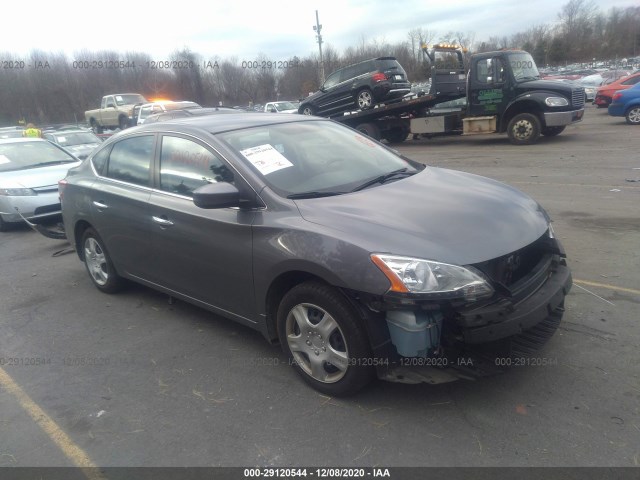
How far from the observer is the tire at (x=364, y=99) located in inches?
679

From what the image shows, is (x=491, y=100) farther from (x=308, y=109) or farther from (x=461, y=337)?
(x=461, y=337)

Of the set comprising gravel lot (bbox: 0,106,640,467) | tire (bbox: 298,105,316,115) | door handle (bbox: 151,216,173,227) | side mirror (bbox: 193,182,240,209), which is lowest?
gravel lot (bbox: 0,106,640,467)

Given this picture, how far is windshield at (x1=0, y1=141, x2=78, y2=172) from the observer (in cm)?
902

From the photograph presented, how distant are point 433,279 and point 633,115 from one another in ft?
59.7

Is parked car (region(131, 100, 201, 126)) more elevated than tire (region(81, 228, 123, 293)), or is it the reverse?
parked car (region(131, 100, 201, 126))

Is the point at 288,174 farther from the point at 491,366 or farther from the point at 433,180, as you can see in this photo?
the point at 491,366

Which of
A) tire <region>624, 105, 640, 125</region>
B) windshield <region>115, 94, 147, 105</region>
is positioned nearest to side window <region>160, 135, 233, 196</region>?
tire <region>624, 105, 640, 125</region>

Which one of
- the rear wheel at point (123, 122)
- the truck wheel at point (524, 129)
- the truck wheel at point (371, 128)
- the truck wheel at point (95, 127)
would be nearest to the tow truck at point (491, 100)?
the truck wheel at point (524, 129)

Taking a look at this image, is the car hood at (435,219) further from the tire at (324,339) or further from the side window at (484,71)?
the side window at (484,71)

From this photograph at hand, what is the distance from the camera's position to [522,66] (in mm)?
14438

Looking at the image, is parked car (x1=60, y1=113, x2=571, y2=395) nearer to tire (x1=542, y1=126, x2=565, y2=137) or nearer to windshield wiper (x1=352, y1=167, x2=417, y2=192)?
windshield wiper (x1=352, y1=167, x2=417, y2=192)

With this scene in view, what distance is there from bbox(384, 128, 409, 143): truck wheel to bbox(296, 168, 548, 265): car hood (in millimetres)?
15101

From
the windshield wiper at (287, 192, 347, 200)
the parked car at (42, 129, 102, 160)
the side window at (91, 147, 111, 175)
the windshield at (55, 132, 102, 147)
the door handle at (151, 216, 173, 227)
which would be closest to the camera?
the windshield wiper at (287, 192, 347, 200)

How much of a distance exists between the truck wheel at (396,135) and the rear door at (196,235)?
15029mm
